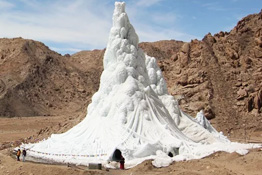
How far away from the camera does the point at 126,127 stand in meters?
20.6

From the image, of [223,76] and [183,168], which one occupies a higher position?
[223,76]

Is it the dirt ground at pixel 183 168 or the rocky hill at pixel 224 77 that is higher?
the rocky hill at pixel 224 77

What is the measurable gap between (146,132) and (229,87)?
2597 centimetres

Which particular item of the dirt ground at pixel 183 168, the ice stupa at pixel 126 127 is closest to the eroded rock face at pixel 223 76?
the ice stupa at pixel 126 127

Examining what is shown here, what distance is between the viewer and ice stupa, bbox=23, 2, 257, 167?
1906 cm

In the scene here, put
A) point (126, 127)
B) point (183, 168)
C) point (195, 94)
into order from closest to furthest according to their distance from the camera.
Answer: point (183, 168), point (126, 127), point (195, 94)

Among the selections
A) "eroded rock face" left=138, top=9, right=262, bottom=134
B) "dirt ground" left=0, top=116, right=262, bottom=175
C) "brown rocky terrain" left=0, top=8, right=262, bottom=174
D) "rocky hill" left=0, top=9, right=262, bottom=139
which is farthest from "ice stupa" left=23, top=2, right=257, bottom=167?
"eroded rock face" left=138, top=9, right=262, bottom=134

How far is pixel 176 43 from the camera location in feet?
429

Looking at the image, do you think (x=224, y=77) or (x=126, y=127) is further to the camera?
(x=224, y=77)

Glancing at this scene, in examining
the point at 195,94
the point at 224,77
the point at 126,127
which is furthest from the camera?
the point at 224,77

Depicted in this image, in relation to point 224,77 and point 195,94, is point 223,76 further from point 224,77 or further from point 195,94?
point 195,94

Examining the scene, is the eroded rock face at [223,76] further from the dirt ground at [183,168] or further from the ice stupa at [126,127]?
the dirt ground at [183,168]

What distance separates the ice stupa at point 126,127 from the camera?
19.1 metres

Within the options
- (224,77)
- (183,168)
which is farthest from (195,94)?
(183,168)
